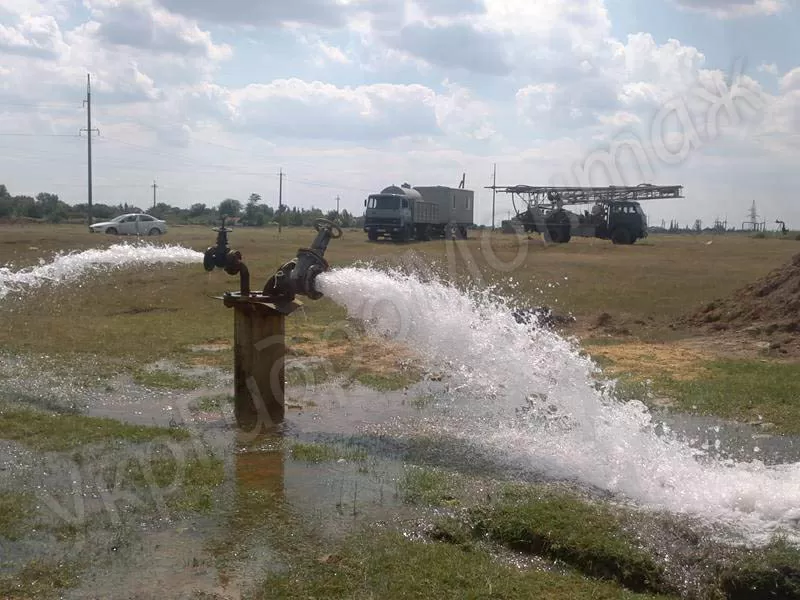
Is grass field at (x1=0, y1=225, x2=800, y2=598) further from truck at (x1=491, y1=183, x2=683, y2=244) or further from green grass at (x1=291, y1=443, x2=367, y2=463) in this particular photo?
truck at (x1=491, y1=183, x2=683, y2=244)

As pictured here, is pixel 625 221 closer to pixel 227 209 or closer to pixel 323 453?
pixel 227 209

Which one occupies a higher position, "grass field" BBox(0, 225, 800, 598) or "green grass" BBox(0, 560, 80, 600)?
"grass field" BBox(0, 225, 800, 598)

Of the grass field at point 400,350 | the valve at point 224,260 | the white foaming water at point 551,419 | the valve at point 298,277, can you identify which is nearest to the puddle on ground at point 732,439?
the white foaming water at point 551,419

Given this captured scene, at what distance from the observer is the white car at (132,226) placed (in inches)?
1633

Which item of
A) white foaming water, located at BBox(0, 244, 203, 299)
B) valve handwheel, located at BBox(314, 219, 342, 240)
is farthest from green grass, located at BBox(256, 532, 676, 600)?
white foaming water, located at BBox(0, 244, 203, 299)

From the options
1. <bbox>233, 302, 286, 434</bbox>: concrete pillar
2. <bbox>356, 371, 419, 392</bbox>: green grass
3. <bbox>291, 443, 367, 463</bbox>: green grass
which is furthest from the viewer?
<bbox>356, 371, 419, 392</bbox>: green grass

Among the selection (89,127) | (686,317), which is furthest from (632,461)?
(89,127)

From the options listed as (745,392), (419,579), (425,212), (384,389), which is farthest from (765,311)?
(425,212)

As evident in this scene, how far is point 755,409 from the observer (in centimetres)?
1006

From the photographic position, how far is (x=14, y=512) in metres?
6.29

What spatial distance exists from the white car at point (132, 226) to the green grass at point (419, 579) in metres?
38.6

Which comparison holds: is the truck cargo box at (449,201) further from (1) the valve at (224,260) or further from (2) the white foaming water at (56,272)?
(1) the valve at (224,260)

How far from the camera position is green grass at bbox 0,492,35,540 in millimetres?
5949

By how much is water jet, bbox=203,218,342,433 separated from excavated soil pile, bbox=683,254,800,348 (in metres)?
9.11
